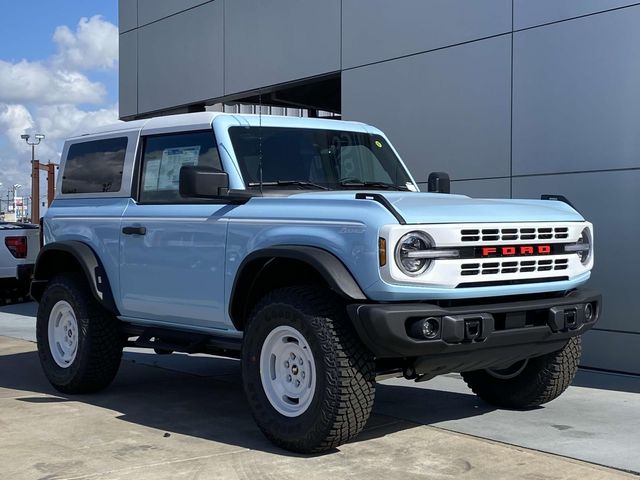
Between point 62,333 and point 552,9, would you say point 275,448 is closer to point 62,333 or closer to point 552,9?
point 62,333

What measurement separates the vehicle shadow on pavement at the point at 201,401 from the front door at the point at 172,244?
696 mm

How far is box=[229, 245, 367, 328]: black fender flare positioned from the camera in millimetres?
4703

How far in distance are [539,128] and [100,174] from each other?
4.33 meters

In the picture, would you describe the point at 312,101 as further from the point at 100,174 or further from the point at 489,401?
the point at 489,401

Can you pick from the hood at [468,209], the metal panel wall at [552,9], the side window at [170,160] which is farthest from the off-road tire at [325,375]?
the metal panel wall at [552,9]

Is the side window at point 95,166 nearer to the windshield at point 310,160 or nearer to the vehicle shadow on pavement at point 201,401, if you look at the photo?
the windshield at point 310,160

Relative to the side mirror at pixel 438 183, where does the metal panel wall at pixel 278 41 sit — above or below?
above

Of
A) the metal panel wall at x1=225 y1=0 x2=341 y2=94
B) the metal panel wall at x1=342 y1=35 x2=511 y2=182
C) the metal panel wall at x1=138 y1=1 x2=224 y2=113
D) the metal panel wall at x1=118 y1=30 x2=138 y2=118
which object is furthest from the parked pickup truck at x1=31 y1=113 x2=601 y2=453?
the metal panel wall at x1=118 y1=30 x2=138 y2=118

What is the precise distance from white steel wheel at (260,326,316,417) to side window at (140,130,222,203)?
1.39m

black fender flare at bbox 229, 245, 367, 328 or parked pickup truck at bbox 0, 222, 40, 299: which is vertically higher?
black fender flare at bbox 229, 245, 367, 328

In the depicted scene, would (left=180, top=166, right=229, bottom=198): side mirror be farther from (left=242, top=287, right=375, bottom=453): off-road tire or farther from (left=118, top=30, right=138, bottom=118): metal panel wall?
(left=118, top=30, right=138, bottom=118): metal panel wall

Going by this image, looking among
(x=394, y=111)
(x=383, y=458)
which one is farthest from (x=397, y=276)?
(x=394, y=111)

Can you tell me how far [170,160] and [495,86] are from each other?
4.10 metres

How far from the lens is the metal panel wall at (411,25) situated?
922 centimetres
